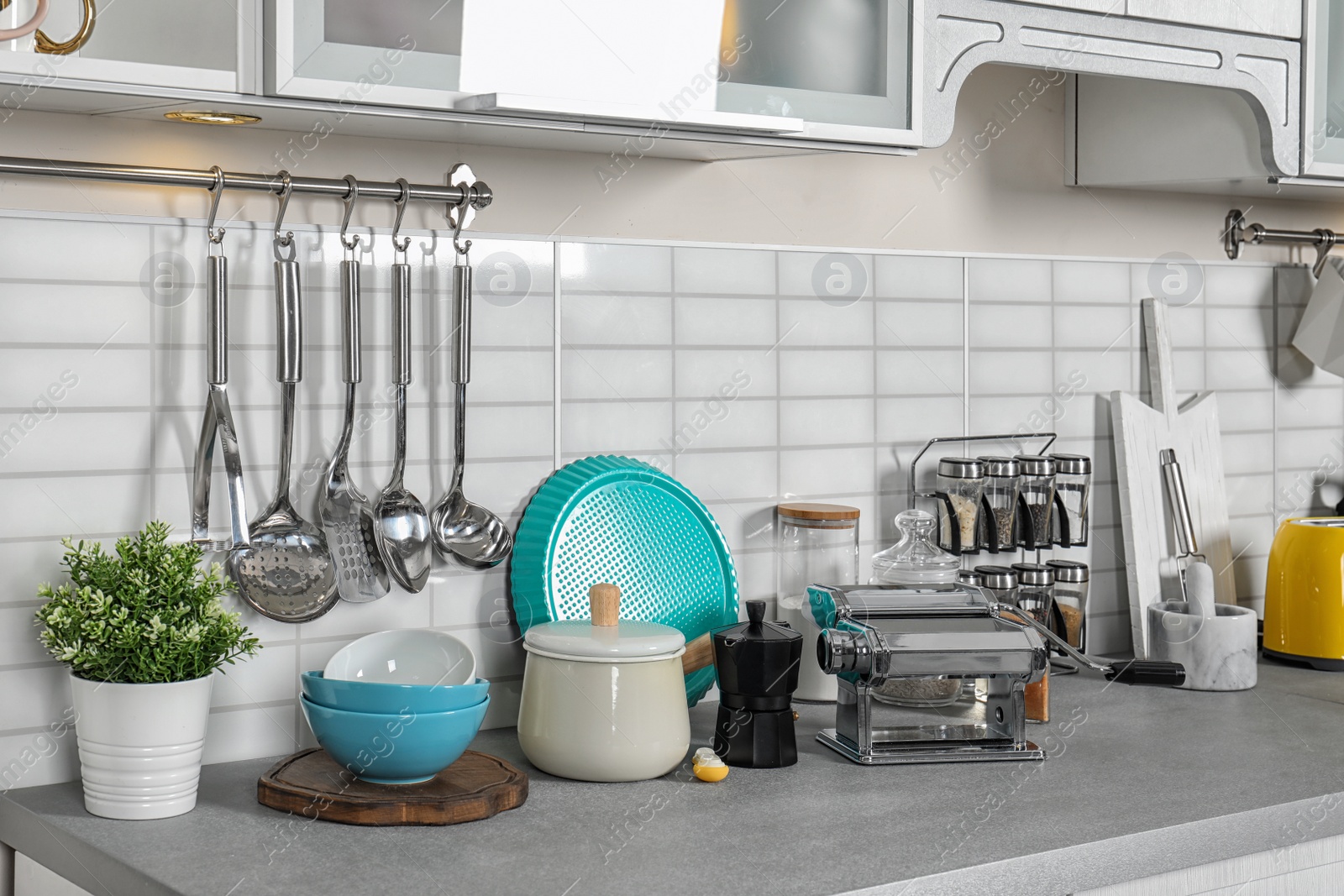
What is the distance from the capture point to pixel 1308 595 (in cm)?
184

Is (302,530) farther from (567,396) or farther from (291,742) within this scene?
(567,396)

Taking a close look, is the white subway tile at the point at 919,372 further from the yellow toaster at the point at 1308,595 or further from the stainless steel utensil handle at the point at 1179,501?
the yellow toaster at the point at 1308,595

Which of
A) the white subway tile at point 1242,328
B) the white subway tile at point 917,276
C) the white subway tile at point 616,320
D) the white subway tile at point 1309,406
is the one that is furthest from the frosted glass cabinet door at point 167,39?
the white subway tile at point 1309,406

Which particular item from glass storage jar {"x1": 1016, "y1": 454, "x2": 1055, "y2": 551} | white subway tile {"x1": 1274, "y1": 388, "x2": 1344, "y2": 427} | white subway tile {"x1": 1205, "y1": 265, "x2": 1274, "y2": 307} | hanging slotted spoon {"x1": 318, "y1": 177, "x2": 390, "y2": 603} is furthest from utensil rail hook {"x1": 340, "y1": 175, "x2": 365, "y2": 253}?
white subway tile {"x1": 1274, "y1": 388, "x2": 1344, "y2": 427}

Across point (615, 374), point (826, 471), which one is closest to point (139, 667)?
point (615, 374)

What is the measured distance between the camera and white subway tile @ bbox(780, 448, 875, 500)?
171 cm

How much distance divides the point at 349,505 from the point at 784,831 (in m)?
0.57

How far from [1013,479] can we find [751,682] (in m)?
0.60

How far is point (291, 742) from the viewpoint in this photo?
141 centimetres

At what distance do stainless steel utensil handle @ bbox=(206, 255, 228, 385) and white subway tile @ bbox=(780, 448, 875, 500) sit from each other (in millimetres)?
709

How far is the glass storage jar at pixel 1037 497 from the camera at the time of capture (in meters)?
1.80

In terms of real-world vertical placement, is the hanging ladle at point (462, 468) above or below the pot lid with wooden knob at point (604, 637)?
above

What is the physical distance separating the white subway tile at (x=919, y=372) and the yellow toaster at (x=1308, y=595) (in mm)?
518

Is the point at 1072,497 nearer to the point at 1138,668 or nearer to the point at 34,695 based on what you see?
the point at 1138,668
